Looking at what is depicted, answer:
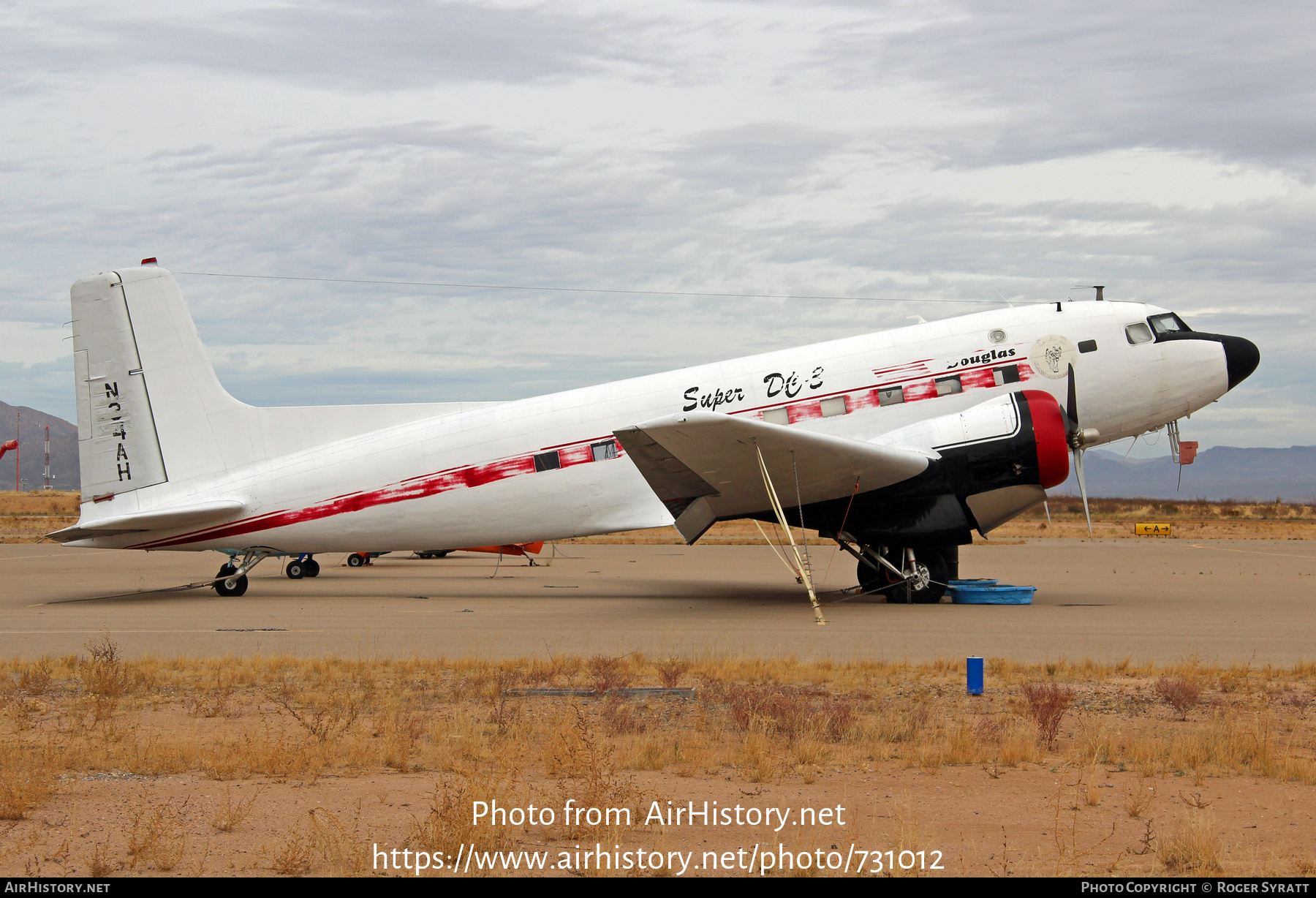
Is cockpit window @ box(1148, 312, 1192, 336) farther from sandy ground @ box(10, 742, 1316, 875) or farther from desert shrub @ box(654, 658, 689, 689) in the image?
sandy ground @ box(10, 742, 1316, 875)

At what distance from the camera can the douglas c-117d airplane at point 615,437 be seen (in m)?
18.2

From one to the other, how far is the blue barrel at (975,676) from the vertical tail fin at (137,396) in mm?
15384

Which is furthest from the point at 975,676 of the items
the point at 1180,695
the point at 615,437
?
the point at 615,437

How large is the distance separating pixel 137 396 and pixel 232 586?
4.39 meters

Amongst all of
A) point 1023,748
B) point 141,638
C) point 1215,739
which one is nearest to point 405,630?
point 141,638

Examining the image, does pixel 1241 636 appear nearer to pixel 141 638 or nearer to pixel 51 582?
pixel 141 638

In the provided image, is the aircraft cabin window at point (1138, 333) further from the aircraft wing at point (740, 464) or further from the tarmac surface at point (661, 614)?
the tarmac surface at point (661, 614)

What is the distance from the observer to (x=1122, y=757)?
25.9 ft

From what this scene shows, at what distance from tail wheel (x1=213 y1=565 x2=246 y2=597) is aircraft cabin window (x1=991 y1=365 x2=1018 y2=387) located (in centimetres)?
Result: 1579

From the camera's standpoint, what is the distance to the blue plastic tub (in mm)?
18344

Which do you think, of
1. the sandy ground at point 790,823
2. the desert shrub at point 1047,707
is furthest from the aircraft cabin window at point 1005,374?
the sandy ground at point 790,823

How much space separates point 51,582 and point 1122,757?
25957 millimetres

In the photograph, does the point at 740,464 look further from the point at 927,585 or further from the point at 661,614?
the point at 927,585

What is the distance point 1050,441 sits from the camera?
1773 centimetres
